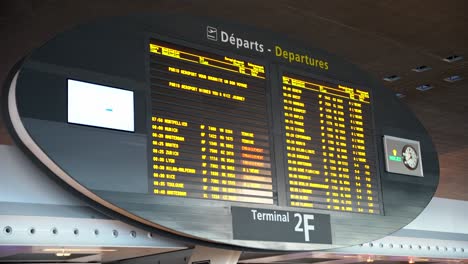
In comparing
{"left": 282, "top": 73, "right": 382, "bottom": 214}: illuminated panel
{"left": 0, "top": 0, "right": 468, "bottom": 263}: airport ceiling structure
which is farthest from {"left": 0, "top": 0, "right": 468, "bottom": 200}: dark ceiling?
{"left": 282, "top": 73, "right": 382, "bottom": 214}: illuminated panel

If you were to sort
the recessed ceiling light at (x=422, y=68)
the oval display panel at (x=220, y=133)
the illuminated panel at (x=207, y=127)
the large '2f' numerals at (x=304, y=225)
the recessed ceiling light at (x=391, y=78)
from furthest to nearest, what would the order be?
the recessed ceiling light at (x=391, y=78), the recessed ceiling light at (x=422, y=68), the large '2f' numerals at (x=304, y=225), the illuminated panel at (x=207, y=127), the oval display panel at (x=220, y=133)

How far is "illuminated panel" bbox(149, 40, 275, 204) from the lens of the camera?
5.09 metres

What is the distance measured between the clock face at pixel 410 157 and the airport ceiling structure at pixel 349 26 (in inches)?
66.2

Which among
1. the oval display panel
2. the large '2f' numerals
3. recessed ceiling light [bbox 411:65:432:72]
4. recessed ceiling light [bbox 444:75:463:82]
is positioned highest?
recessed ceiling light [bbox 411:65:432:72]

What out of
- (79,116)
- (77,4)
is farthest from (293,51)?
(77,4)

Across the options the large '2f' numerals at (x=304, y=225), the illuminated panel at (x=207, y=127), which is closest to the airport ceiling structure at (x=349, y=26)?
the illuminated panel at (x=207, y=127)

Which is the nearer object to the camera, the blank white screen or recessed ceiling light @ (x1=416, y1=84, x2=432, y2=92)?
the blank white screen

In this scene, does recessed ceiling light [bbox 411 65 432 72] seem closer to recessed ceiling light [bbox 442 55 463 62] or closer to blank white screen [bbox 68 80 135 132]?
recessed ceiling light [bbox 442 55 463 62]

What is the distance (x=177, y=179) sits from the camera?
16.6 feet

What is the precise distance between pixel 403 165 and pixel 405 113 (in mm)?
507

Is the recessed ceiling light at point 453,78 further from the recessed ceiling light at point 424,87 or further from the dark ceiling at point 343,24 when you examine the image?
the recessed ceiling light at point 424,87

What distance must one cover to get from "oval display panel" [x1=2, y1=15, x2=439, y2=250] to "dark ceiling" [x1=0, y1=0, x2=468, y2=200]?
1.76m

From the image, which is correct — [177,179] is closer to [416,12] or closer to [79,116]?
[79,116]

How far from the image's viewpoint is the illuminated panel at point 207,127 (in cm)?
509
